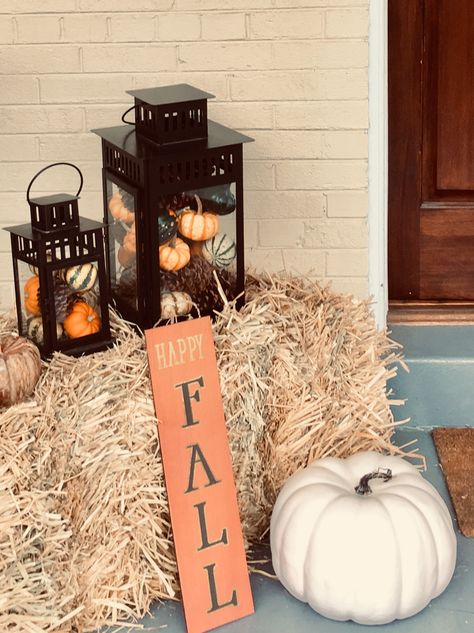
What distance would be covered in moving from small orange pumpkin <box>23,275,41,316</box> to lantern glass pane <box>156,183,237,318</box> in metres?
0.27

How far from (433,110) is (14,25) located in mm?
1131

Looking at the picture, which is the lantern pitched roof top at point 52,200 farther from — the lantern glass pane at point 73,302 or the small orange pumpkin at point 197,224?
the small orange pumpkin at point 197,224

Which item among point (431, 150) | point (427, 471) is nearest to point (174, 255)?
point (427, 471)

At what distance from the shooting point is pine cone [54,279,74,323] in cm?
233

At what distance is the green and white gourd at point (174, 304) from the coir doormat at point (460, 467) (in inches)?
31.2

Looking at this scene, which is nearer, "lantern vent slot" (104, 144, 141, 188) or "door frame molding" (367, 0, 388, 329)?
"lantern vent slot" (104, 144, 141, 188)

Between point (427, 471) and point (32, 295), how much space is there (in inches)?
42.8

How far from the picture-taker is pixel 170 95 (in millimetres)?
2441

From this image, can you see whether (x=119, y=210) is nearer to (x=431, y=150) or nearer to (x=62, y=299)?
(x=62, y=299)

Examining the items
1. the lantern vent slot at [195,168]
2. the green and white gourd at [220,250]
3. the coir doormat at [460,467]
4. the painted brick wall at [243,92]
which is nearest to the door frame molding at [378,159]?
the painted brick wall at [243,92]

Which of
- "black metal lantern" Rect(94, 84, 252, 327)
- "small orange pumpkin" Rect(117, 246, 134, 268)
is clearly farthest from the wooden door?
"small orange pumpkin" Rect(117, 246, 134, 268)

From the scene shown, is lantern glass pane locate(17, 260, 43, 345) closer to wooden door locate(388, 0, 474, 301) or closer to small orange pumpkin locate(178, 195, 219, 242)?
small orange pumpkin locate(178, 195, 219, 242)

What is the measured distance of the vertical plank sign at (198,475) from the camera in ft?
7.27

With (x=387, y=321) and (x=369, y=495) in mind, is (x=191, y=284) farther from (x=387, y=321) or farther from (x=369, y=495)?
(x=387, y=321)
